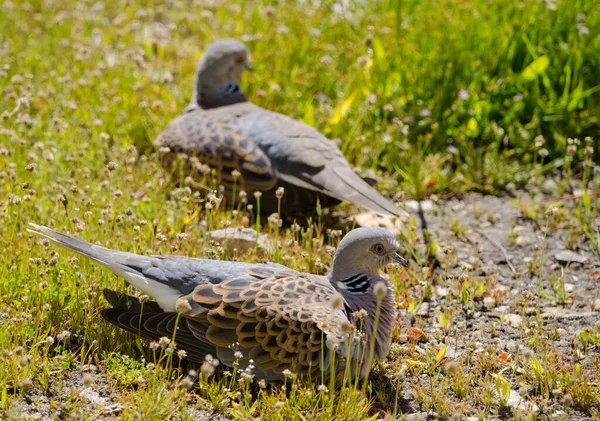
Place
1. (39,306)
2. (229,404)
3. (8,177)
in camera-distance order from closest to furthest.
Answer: (229,404), (39,306), (8,177)

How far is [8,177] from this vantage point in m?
5.18

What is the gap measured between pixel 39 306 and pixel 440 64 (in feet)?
12.0

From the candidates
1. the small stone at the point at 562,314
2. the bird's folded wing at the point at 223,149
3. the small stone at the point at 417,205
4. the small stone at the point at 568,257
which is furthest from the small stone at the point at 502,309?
the bird's folded wing at the point at 223,149

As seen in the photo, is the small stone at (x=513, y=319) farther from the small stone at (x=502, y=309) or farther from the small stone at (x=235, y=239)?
the small stone at (x=235, y=239)

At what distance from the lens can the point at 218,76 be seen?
626cm

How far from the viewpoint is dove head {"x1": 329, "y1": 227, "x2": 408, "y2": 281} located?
13.5 ft

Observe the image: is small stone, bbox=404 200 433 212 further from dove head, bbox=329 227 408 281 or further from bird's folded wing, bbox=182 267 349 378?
bird's folded wing, bbox=182 267 349 378

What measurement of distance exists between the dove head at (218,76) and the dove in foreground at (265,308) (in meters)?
2.31

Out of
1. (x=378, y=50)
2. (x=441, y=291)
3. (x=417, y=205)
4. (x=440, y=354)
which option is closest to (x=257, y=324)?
(x=440, y=354)

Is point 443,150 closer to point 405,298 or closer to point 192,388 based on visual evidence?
point 405,298

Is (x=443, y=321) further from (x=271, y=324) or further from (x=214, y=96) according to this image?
(x=214, y=96)

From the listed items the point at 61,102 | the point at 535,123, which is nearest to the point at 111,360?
the point at 61,102

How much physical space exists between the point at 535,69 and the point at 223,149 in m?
2.58

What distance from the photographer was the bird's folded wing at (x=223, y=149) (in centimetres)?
548
